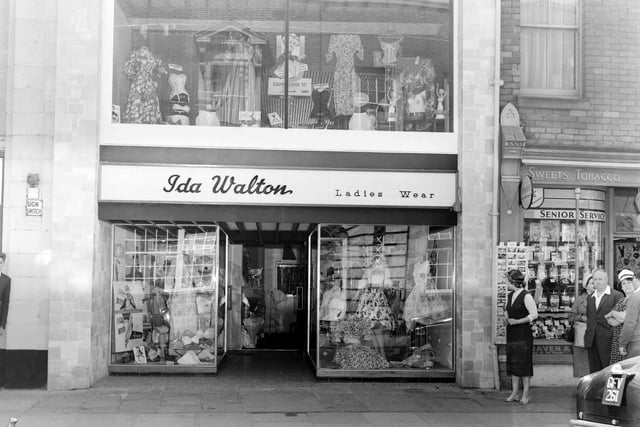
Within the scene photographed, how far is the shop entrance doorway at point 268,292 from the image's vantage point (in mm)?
15305

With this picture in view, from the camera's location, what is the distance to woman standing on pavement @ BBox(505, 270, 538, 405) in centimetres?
1010

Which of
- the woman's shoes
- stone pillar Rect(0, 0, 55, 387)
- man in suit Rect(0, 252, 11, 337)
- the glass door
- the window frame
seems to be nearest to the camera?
the woman's shoes

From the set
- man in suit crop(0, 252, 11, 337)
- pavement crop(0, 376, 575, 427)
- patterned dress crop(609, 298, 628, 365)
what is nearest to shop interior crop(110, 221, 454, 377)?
pavement crop(0, 376, 575, 427)

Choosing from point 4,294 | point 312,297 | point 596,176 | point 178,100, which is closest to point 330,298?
point 312,297

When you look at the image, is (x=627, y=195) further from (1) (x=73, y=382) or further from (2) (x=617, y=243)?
(1) (x=73, y=382)

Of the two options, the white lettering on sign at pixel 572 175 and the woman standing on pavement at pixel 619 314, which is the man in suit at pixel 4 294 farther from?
the woman standing on pavement at pixel 619 314

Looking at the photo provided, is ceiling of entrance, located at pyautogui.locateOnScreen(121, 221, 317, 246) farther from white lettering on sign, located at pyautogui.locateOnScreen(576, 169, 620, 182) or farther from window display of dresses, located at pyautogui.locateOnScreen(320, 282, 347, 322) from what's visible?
white lettering on sign, located at pyautogui.locateOnScreen(576, 169, 620, 182)

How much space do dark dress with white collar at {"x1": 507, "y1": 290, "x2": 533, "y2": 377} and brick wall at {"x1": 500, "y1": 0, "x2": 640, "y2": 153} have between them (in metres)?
2.66

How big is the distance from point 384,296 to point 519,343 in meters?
2.52

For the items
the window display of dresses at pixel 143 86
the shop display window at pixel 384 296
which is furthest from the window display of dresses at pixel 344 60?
the window display of dresses at pixel 143 86

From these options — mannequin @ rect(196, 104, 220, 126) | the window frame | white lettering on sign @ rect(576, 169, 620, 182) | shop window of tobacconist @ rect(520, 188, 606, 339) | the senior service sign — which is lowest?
shop window of tobacconist @ rect(520, 188, 606, 339)

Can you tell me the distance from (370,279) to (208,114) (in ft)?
11.8

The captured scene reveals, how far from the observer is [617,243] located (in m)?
12.0

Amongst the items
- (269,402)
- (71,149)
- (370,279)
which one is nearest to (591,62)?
(370,279)
